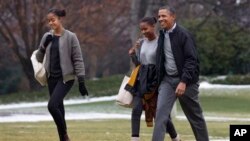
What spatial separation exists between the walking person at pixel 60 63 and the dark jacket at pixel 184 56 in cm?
175

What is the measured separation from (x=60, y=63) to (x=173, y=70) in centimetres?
201

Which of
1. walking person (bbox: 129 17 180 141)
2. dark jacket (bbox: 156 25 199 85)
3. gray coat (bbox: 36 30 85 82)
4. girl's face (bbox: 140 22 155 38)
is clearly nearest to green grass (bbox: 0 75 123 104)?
gray coat (bbox: 36 30 85 82)

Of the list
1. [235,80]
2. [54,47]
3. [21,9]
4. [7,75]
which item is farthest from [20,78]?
[54,47]

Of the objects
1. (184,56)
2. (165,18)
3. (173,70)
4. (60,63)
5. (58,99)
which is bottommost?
(58,99)

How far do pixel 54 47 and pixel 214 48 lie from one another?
1383 inches

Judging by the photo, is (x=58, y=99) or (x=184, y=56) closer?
(x=184, y=56)

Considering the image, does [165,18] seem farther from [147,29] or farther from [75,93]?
[75,93]

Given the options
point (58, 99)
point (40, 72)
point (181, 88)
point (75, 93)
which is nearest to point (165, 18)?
point (181, 88)

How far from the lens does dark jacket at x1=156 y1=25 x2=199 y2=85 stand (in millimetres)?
10203

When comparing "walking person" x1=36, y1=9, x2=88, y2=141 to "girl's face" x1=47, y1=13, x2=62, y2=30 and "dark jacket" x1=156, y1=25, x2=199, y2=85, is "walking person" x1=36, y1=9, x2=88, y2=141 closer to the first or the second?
"girl's face" x1=47, y1=13, x2=62, y2=30

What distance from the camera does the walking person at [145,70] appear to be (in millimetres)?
11117

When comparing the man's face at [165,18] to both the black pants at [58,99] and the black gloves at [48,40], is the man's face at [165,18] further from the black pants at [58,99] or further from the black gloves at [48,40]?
the black gloves at [48,40]

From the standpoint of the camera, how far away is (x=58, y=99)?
11.6m

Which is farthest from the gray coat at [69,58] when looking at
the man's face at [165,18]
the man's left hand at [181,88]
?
the man's left hand at [181,88]
